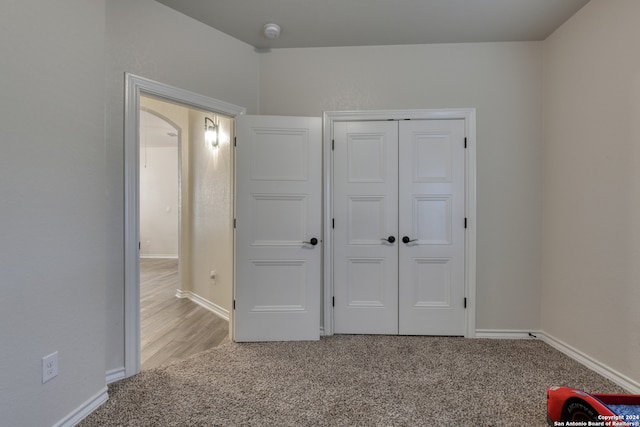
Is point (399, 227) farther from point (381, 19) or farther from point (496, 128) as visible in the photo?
point (381, 19)

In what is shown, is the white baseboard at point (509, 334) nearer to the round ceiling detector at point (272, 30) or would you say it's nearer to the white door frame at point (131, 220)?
the white door frame at point (131, 220)

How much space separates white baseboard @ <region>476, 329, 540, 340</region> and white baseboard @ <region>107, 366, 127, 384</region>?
115 inches

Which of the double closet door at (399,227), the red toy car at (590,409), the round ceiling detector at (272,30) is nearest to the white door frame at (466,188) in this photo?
the double closet door at (399,227)

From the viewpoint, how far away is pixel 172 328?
2.96 meters

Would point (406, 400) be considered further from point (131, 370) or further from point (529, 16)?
point (529, 16)

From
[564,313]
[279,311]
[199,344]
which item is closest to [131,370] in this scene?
[199,344]

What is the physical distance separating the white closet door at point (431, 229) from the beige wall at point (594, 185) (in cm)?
75

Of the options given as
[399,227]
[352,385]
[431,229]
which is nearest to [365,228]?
[399,227]

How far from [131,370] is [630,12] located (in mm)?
4159

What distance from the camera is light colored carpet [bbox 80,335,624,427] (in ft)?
5.40

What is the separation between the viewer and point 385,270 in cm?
278

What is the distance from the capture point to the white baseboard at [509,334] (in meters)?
2.69

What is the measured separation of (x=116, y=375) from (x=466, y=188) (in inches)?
124

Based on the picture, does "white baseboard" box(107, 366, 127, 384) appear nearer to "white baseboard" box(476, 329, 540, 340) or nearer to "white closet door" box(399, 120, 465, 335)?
"white closet door" box(399, 120, 465, 335)
